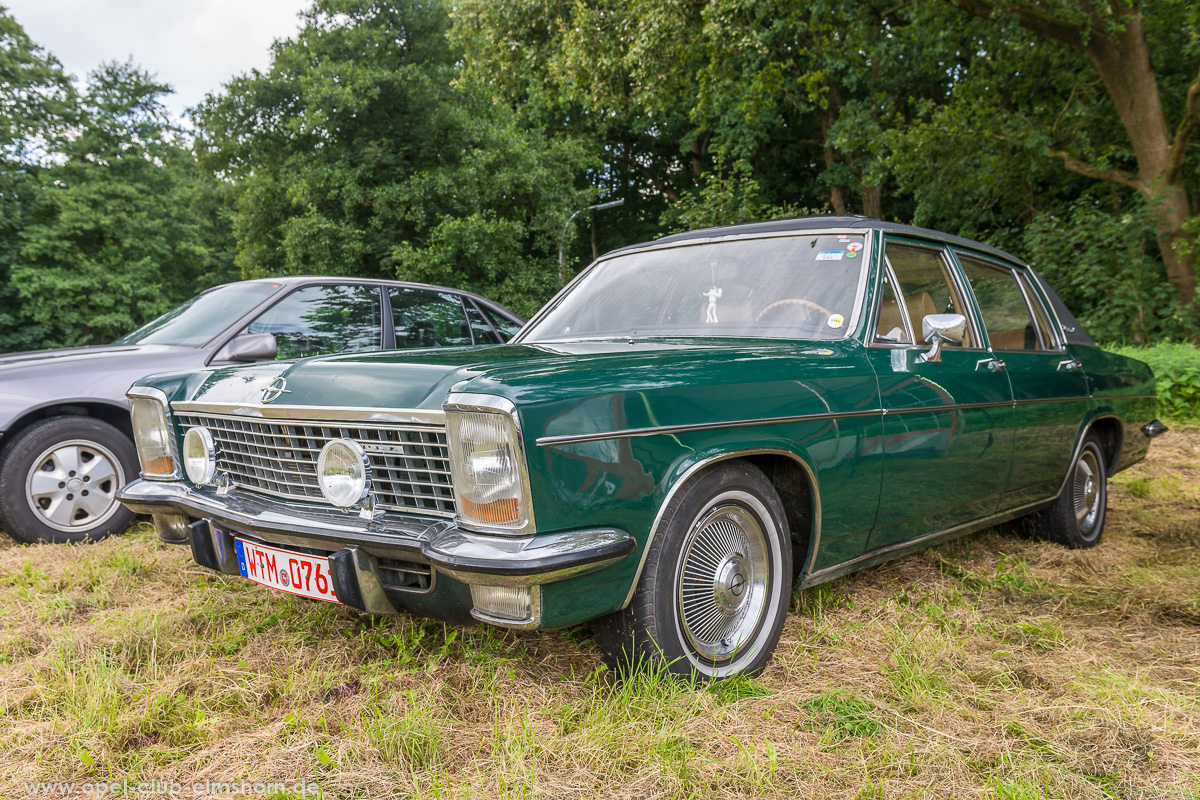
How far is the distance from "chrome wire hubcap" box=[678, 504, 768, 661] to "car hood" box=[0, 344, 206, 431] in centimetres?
348

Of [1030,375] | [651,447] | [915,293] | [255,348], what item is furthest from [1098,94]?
[651,447]

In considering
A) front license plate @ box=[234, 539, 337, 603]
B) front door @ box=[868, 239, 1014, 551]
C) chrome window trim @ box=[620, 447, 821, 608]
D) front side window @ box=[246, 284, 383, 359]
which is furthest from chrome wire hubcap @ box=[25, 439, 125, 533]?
front door @ box=[868, 239, 1014, 551]

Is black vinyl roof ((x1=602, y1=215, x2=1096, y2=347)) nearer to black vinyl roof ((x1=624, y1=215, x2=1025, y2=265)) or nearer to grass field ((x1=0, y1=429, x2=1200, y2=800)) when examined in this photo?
black vinyl roof ((x1=624, y1=215, x2=1025, y2=265))

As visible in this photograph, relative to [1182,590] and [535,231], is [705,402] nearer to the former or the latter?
[1182,590]

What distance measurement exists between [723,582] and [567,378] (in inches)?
35.6

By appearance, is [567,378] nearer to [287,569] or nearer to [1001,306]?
[287,569]

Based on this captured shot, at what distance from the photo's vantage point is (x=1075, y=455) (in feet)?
14.3

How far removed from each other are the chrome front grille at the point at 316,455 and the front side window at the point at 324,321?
204cm

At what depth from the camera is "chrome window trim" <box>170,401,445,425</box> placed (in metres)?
2.14

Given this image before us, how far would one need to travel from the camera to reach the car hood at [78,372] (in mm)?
4250

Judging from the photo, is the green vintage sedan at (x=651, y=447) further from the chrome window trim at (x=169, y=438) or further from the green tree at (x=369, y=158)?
the green tree at (x=369, y=158)

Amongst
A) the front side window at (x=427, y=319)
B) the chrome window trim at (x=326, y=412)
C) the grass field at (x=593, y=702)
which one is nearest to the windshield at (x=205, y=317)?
the front side window at (x=427, y=319)

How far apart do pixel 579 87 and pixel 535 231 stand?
42.4 ft

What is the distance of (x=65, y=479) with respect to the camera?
4.35 meters
